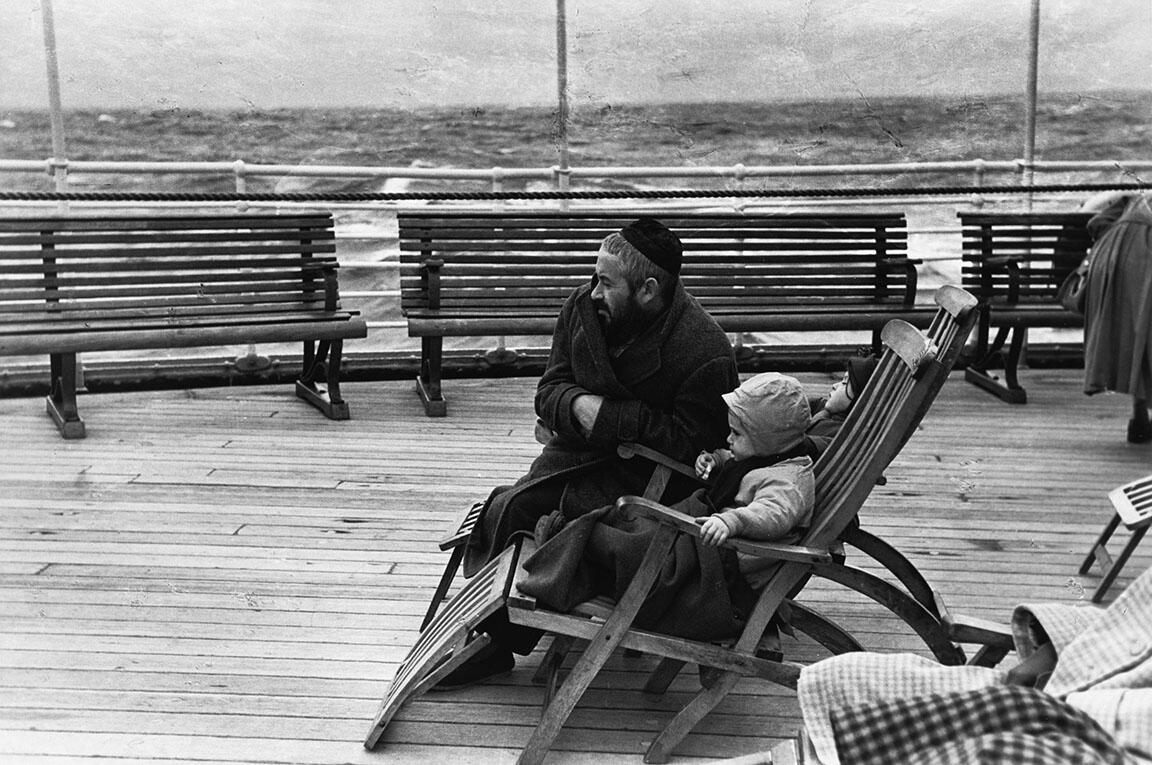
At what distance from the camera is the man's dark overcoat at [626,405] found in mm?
3111

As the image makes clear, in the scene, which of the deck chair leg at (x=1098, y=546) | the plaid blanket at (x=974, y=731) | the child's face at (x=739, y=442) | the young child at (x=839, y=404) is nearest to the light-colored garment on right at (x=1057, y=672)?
the plaid blanket at (x=974, y=731)

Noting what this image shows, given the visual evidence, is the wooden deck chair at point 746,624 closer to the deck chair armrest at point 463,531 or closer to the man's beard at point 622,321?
the deck chair armrest at point 463,531

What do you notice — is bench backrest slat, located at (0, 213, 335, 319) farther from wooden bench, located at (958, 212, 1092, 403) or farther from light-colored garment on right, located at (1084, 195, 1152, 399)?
light-colored garment on right, located at (1084, 195, 1152, 399)

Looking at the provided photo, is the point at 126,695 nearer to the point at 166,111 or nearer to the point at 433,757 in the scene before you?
the point at 433,757

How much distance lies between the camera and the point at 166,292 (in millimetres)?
5930

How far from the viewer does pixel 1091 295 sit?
18.3 feet

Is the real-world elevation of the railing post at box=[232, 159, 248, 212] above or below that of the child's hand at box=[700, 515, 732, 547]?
above

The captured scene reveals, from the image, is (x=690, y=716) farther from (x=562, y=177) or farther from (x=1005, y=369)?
(x=562, y=177)

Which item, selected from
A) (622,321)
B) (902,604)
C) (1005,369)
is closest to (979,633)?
(902,604)

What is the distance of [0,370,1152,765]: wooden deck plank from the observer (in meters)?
2.89

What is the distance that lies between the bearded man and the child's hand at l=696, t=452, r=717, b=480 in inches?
3.0

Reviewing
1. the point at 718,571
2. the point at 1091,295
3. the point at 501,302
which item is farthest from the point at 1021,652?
the point at 501,302

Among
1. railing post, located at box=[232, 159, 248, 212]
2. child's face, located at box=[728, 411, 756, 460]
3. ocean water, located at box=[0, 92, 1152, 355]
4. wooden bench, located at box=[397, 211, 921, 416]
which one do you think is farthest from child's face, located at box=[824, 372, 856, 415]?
ocean water, located at box=[0, 92, 1152, 355]

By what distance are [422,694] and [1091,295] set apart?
3.76 m
